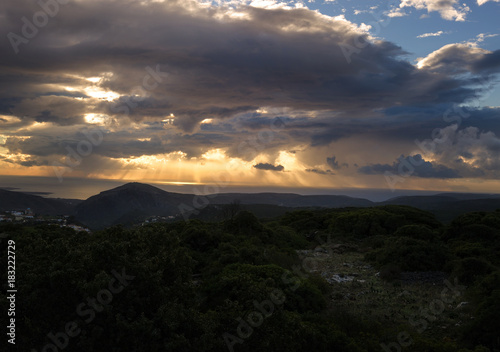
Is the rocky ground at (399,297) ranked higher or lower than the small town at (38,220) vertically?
lower

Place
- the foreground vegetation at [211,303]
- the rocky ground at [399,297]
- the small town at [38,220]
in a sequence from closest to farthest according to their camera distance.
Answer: the foreground vegetation at [211,303] < the rocky ground at [399,297] < the small town at [38,220]

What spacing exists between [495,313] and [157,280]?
42.5ft

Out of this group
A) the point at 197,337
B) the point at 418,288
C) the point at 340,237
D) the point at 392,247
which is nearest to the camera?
the point at 197,337

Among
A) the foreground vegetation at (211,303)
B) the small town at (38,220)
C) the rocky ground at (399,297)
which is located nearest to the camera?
the foreground vegetation at (211,303)

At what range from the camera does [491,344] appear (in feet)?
43.1

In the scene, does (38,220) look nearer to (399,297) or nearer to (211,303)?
(211,303)

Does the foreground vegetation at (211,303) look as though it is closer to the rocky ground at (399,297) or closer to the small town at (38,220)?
the rocky ground at (399,297)

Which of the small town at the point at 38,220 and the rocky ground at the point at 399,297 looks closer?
the rocky ground at the point at 399,297

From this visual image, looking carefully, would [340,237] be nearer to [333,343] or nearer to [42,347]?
[333,343]

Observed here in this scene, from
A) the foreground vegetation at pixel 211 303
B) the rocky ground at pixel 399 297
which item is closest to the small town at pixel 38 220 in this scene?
the foreground vegetation at pixel 211 303

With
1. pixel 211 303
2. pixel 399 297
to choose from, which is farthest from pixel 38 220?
pixel 399 297

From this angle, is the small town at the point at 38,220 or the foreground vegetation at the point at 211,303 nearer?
the foreground vegetation at the point at 211,303

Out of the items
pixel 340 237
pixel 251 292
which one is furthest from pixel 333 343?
Answer: pixel 340 237

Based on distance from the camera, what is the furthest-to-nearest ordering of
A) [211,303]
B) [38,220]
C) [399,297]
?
[38,220] < [399,297] < [211,303]
